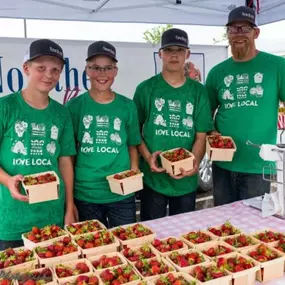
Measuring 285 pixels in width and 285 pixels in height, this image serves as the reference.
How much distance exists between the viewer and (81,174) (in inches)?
109

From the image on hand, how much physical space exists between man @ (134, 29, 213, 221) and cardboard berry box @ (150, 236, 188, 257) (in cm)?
103

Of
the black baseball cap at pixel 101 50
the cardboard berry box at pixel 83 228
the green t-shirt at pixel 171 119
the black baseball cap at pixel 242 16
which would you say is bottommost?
the cardboard berry box at pixel 83 228

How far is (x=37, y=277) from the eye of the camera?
1648 mm

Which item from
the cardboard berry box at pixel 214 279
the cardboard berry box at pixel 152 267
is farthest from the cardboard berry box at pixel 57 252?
the cardboard berry box at pixel 214 279

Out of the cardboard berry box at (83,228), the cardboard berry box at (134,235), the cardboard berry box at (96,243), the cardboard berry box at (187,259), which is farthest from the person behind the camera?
the cardboard berry box at (83,228)

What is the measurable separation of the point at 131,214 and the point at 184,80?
46.9 inches

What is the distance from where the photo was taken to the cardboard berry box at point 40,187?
2.21 meters

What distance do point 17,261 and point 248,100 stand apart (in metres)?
2.20

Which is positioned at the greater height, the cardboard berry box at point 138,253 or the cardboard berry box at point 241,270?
the cardboard berry box at point 138,253

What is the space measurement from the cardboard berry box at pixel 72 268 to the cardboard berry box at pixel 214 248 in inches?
22.2

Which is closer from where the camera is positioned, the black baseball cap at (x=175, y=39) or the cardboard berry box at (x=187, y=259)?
the cardboard berry box at (x=187, y=259)

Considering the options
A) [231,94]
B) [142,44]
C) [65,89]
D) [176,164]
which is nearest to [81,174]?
[176,164]

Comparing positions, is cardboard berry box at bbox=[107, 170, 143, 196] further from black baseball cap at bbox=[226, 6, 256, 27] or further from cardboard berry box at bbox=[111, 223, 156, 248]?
black baseball cap at bbox=[226, 6, 256, 27]

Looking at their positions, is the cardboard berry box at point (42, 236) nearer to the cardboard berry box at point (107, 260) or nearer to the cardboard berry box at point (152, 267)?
the cardboard berry box at point (107, 260)
